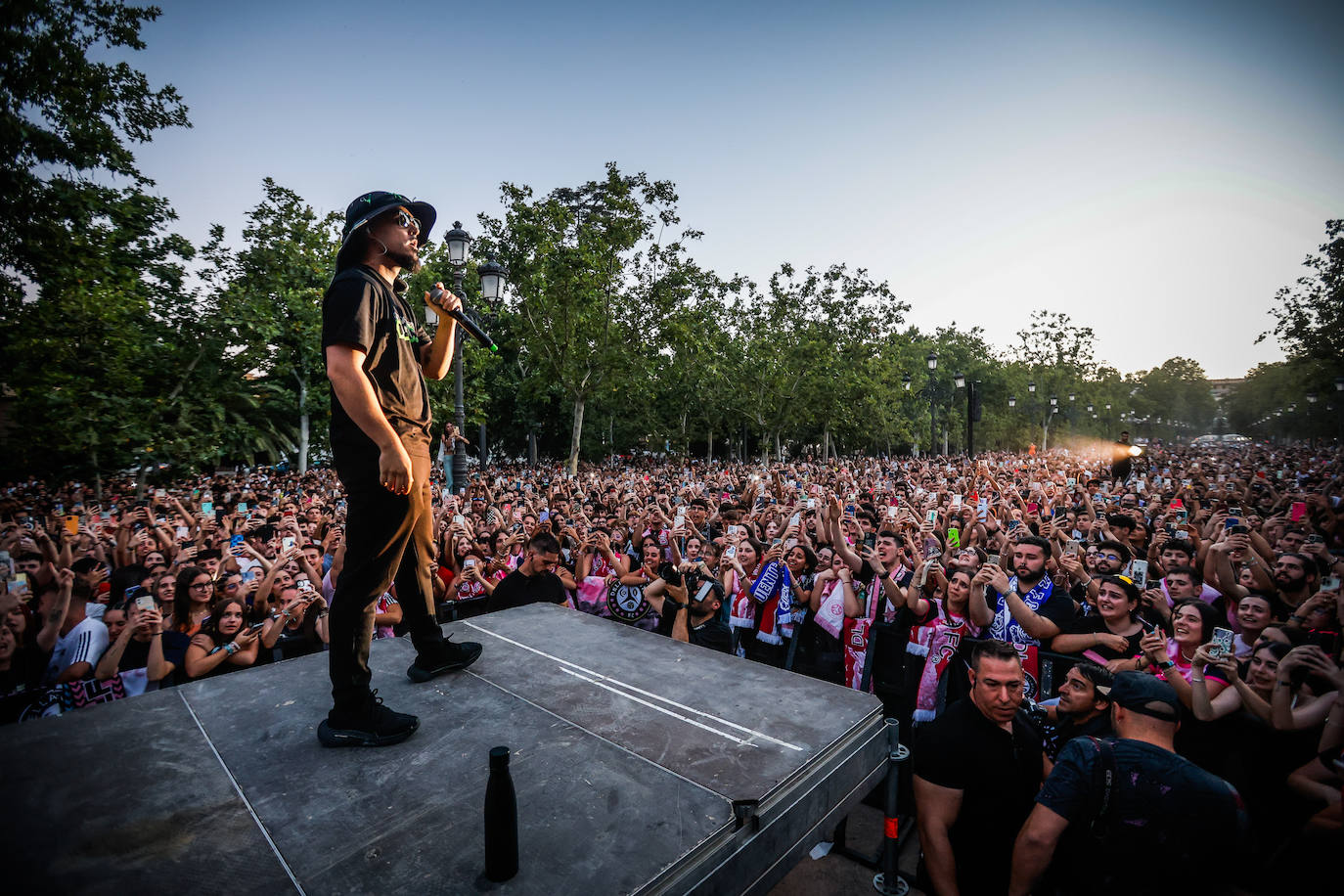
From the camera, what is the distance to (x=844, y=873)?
389 centimetres

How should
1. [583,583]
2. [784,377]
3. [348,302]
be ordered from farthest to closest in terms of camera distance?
[784,377], [583,583], [348,302]

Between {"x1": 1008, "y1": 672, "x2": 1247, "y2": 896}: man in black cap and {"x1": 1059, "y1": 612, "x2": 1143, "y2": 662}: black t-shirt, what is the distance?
1.73 metres

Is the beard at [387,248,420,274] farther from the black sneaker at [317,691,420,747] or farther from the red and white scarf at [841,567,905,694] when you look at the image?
the red and white scarf at [841,567,905,694]

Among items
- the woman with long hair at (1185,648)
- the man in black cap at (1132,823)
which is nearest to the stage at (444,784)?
the man in black cap at (1132,823)

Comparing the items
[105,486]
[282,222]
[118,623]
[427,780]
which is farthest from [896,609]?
[282,222]

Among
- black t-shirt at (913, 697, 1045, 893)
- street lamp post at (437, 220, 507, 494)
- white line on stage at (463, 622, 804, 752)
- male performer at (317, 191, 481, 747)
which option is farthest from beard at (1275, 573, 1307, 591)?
street lamp post at (437, 220, 507, 494)

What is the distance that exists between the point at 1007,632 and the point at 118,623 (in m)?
7.18

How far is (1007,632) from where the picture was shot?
4.74 m

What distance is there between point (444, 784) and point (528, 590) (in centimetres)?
353

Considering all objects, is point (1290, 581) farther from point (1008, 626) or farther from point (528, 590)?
point (528, 590)

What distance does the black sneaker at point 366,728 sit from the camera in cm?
251

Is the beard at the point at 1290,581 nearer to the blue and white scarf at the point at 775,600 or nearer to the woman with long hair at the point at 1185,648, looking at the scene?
the woman with long hair at the point at 1185,648

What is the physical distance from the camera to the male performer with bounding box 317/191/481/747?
242cm

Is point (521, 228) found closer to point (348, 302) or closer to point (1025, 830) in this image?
point (348, 302)
